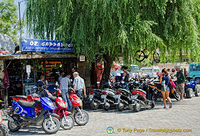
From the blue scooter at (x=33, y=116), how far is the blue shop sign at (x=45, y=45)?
472 cm

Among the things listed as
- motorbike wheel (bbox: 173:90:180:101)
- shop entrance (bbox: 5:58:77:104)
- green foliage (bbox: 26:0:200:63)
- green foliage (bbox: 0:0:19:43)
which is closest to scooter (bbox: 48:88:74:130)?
green foliage (bbox: 26:0:200:63)

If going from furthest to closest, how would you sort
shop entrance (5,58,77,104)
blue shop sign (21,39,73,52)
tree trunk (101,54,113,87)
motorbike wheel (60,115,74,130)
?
tree trunk (101,54,113,87), shop entrance (5,58,77,104), blue shop sign (21,39,73,52), motorbike wheel (60,115,74,130)

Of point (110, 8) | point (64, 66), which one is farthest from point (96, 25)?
point (64, 66)

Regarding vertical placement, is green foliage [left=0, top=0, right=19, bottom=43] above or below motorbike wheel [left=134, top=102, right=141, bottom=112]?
above

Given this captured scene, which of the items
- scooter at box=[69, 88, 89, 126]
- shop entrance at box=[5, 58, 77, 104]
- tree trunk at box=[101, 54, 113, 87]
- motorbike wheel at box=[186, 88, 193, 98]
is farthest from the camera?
motorbike wheel at box=[186, 88, 193, 98]

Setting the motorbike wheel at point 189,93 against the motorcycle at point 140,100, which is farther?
the motorbike wheel at point 189,93

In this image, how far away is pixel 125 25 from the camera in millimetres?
11047

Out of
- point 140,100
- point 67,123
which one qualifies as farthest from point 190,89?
point 67,123

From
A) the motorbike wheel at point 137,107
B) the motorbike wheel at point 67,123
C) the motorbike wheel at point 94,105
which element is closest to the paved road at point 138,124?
the motorbike wheel at point 67,123

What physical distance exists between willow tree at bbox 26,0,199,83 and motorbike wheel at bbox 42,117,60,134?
5.17m

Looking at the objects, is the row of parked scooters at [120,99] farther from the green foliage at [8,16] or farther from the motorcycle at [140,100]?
the green foliage at [8,16]

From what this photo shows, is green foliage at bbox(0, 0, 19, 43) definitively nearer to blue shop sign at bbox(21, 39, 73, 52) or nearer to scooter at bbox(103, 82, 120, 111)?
blue shop sign at bbox(21, 39, 73, 52)

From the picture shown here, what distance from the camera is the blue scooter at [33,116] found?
22.3ft

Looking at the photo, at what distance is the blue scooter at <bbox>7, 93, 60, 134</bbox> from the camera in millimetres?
6785
